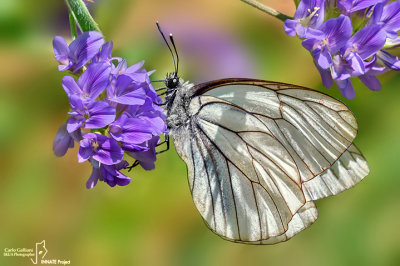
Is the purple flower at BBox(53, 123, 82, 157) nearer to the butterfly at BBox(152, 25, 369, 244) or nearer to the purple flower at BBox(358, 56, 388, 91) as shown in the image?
the butterfly at BBox(152, 25, 369, 244)

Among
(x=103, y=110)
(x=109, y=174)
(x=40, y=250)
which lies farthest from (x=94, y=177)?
(x=40, y=250)

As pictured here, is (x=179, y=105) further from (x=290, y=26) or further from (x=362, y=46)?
(x=362, y=46)

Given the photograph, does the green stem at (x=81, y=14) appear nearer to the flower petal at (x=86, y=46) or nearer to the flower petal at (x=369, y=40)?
the flower petal at (x=86, y=46)

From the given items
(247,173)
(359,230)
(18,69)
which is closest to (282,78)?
(359,230)

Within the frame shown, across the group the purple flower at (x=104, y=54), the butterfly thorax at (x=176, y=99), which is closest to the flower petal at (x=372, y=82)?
the butterfly thorax at (x=176, y=99)

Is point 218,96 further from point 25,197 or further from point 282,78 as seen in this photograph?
point 25,197

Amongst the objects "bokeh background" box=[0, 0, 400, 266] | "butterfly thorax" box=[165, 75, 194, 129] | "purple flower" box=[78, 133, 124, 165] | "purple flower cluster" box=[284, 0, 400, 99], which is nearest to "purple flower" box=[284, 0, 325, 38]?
"purple flower cluster" box=[284, 0, 400, 99]
